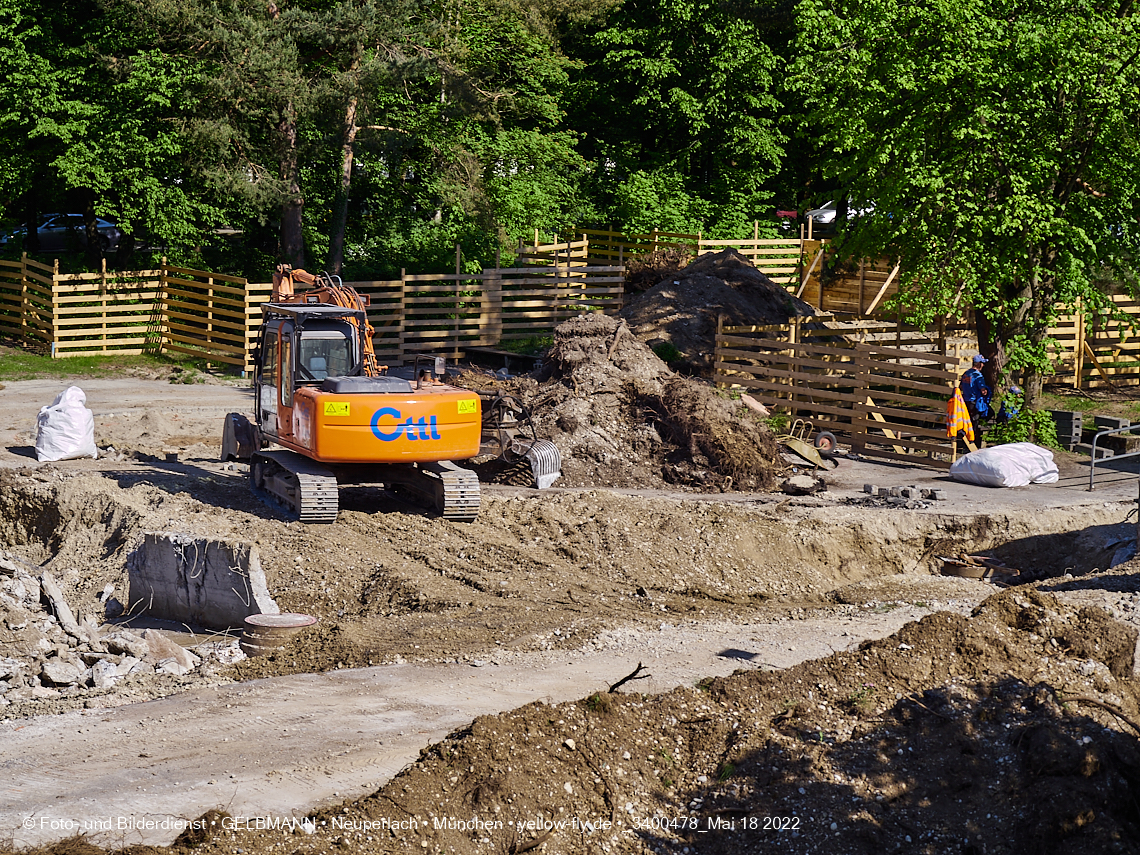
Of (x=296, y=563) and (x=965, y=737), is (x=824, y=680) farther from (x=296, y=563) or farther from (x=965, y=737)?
(x=296, y=563)

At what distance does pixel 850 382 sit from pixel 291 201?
13.0m

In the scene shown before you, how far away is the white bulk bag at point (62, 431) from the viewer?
53.5 feet

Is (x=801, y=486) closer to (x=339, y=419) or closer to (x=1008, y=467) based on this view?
(x=1008, y=467)

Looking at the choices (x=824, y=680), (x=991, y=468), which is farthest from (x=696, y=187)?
(x=824, y=680)

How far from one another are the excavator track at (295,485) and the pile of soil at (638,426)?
293 cm

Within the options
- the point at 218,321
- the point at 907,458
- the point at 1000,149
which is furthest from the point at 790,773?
the point at 218,321

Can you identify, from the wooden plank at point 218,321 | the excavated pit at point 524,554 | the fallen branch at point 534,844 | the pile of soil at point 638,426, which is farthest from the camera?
the wooden plank at point 218,321

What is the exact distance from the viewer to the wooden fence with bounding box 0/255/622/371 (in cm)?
2503

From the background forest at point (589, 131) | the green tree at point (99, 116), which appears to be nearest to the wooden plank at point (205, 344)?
the background forest at point (589, 131)

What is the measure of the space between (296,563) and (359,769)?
5318 millimetres

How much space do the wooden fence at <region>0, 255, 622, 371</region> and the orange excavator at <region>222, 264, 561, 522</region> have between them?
10212 mm

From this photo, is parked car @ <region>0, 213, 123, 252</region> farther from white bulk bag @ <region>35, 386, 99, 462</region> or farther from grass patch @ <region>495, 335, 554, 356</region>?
white bulk bag @ <region>35, 386, 99, 462</region>

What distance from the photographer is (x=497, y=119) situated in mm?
26609

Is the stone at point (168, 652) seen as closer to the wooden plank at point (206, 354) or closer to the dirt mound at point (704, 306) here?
the dirt mound at point (704, 306)
